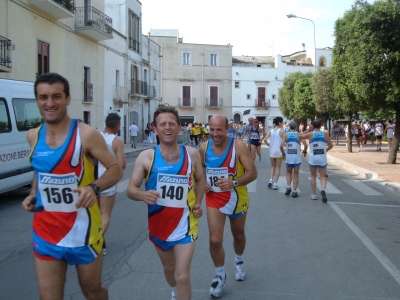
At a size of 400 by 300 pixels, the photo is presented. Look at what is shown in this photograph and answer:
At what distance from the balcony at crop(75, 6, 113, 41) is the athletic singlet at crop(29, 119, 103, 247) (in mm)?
24436

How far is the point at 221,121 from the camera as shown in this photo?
15.2 ft

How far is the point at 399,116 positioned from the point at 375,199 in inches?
333

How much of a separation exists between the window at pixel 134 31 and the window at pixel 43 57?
45.8ft

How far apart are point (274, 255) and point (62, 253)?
358 centimetres

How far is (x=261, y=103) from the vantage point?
6003 centimetres

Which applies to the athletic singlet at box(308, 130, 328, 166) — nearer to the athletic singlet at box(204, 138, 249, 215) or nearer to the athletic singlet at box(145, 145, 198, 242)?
the athletic singlet at box(204, 138, 249, 215)

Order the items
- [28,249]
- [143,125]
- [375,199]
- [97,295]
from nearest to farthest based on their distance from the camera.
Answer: [97,295] → [28,249] → [375,199] → [143,125]

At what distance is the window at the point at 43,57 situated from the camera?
22.4 m

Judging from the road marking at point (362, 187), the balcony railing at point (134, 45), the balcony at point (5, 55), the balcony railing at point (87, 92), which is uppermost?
the balcony railing at point (134, 45)

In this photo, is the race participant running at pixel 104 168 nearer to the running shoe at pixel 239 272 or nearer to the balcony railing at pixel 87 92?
the running shoe at pixel 239 272

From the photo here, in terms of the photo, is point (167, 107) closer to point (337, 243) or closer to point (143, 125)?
point (337, 243)

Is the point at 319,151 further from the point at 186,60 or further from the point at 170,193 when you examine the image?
the point at 186,60

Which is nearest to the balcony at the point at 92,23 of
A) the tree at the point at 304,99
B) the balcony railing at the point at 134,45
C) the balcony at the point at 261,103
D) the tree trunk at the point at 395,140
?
the balcony railing at the point at 134,45

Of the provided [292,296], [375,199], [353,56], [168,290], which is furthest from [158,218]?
[353,56]
